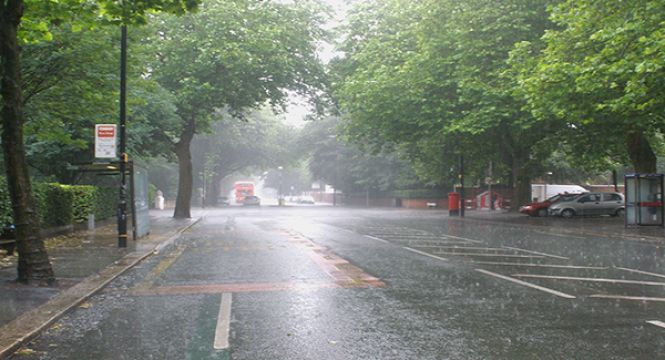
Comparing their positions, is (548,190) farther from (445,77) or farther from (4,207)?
(4,207)

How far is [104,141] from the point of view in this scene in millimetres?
14508

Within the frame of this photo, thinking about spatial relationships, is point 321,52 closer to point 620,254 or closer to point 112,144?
point 112,144

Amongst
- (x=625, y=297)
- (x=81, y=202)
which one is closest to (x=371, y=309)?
(x=625, y=297)

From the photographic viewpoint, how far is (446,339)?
221 inches

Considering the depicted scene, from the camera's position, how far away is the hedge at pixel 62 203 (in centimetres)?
1300

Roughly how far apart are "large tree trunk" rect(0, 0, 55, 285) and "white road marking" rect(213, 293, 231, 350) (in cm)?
317

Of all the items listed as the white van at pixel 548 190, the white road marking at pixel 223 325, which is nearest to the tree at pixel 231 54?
the white road marking at pixel 223 325

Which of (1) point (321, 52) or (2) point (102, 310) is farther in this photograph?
(1) point (321, 52)

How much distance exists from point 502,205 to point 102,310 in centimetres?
4334

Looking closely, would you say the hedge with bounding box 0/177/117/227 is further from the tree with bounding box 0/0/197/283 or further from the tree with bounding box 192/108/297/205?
the tree with bounding box 192/108/297/205

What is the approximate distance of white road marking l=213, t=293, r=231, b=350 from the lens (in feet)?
17.9

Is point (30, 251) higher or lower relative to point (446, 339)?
higher

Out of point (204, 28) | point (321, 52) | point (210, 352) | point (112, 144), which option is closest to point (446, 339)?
point (210, 352)

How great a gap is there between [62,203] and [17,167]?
10533 mm
